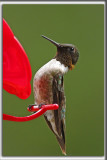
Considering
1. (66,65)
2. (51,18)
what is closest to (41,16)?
(51,18)

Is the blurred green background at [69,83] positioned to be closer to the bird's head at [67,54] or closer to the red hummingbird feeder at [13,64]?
the bird's head at [67,54]

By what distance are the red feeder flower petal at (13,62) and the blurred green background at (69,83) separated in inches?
85.1

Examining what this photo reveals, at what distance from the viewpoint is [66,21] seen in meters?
4.66

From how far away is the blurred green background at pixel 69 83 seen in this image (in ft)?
14.0

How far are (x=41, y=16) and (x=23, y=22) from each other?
318 millimetres

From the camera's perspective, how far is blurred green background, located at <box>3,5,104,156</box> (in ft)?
14.0

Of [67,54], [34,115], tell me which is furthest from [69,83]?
[34,115]

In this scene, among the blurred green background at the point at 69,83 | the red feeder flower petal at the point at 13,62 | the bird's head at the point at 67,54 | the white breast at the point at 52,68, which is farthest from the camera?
the blurred green background at the point at 69,83

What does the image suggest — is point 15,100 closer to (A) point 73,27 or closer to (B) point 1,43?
(A) point 73,27

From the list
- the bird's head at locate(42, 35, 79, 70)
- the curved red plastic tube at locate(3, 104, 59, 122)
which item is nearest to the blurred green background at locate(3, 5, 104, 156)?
the bird's head at locate(42, 35, 79, 70)

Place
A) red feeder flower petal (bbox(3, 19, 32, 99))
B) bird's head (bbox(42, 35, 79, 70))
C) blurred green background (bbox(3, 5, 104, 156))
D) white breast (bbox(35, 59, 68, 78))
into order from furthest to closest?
blurred green background (bbox(3, 5, 104, 156)) → bird's head (bbox(42, 35, 79, 70)) → white breast (bbox(35, 59, 68, 78)) → red feeder flower petal (bbox(3, 19, 32, 99))

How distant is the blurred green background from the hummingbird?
3.91ft

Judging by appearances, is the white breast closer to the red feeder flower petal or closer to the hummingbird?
the hummingbird

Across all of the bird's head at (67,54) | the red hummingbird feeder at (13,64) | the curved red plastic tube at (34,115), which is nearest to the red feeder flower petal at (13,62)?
the red hummingbird feeder at (13,64)
